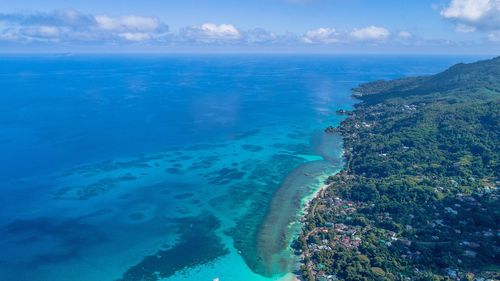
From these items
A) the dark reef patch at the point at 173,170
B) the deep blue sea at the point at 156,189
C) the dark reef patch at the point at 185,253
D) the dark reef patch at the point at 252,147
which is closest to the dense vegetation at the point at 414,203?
the deep blue sea at the point at 156,189

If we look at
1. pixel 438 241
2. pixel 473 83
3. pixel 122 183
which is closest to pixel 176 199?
pixel 122 183

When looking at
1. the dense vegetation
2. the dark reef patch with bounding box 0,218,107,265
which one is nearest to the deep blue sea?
the dark reef patch with bounding box 0,218,107,265

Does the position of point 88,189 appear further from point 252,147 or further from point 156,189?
point 252,147

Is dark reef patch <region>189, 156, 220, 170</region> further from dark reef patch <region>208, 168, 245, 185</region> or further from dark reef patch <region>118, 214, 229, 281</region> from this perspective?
dark reef patch <region>118, 214, 229, 281</region>

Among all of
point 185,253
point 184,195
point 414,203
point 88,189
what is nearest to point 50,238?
point 88,189

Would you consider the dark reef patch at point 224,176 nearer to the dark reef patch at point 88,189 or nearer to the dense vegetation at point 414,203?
the dark reef patch at point 88,189

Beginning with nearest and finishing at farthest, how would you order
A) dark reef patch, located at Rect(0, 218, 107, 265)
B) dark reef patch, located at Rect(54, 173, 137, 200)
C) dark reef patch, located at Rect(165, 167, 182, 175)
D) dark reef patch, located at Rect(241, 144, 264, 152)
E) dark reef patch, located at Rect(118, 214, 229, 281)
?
dark reef patch, located at Rect(118, 214, 229, 281), dark reef patch, located at Rect(0, 218, 107, 265), dark reef patch, located at Rect(54, 173, 137, 200), dark reef patch, located at Rect(165, 167, 182, 175), dark reef patch, located at Rect(241, 144, 264, 152)
